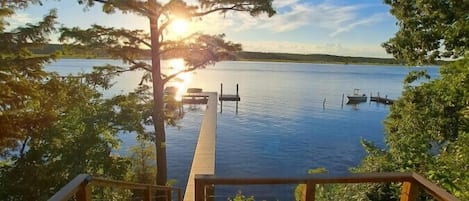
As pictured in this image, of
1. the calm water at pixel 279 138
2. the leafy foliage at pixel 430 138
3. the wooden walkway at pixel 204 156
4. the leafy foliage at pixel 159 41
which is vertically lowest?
the calm water at pixel 279 138

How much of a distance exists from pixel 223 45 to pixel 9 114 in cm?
559

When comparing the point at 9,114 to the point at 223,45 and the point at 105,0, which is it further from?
the point at 223,45

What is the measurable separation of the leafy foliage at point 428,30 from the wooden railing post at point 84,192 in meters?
5.79

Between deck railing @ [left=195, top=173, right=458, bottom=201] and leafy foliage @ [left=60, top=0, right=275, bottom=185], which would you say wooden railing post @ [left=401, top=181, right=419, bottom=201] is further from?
leafy foliage @ [left=60, top=0, right=275, bottom=185]

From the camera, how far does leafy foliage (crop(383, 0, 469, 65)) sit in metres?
5.67

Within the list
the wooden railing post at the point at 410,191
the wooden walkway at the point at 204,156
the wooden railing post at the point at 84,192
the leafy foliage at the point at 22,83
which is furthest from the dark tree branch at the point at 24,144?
the wooden railing post at the point at 410,191

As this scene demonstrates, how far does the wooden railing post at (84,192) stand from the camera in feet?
5.96

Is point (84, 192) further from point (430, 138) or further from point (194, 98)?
point (194, 98)

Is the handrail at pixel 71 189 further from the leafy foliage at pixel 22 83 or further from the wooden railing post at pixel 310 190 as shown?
the leafy foliage at pixel 22 83

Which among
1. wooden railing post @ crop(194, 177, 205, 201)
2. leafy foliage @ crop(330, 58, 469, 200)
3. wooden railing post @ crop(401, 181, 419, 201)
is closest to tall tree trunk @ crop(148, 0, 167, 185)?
leafy foliage @ crop(330, 58, 469, 200)

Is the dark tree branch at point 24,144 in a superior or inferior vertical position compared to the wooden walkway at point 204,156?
superior

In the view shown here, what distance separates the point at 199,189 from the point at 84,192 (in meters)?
0.65

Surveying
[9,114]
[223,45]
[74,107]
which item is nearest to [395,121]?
[223,45]

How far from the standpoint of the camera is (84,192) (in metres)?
1.84
